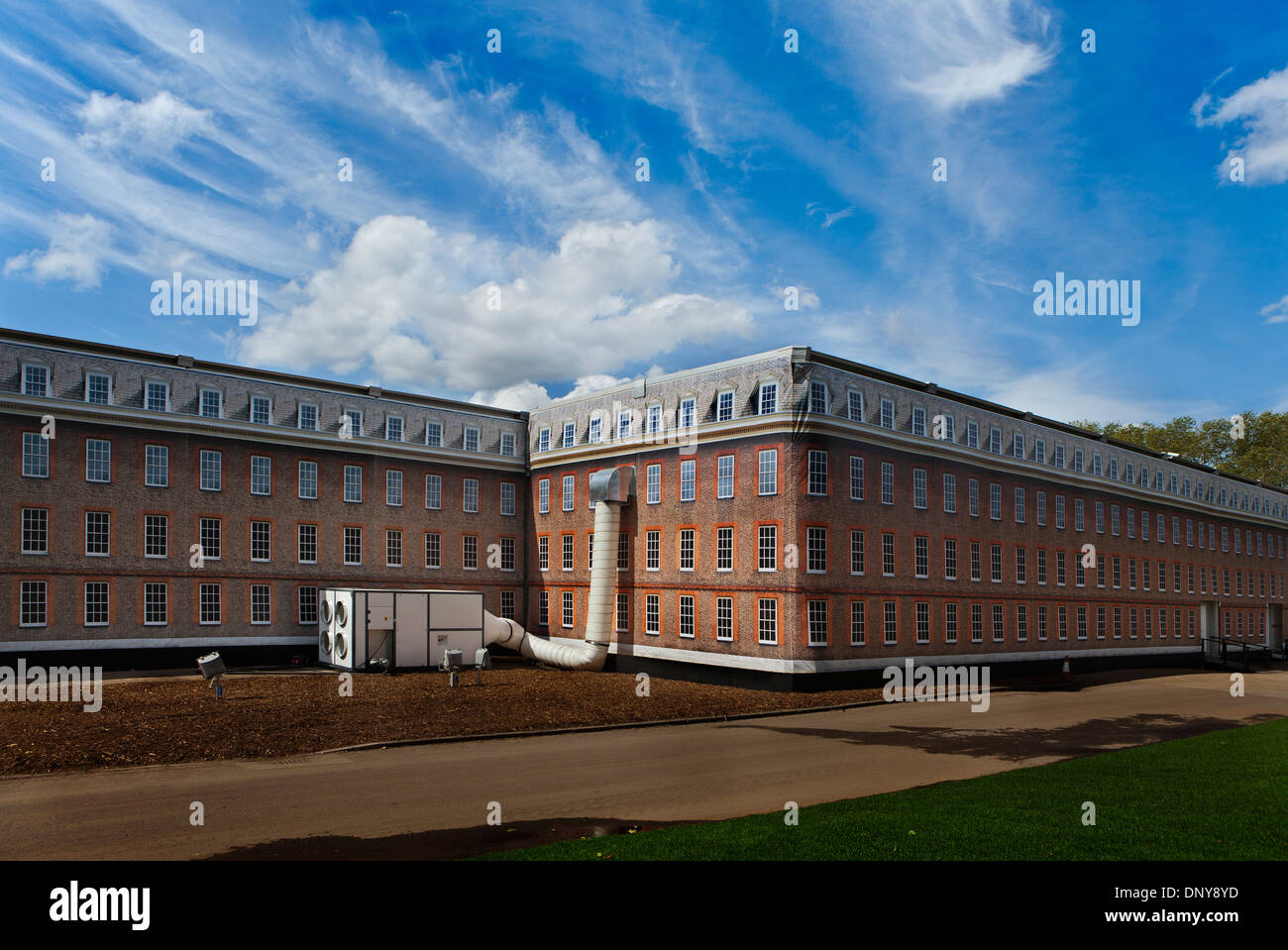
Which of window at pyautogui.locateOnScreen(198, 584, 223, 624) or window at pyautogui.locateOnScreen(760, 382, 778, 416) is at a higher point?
window at pyautogui.locateOnScreen(760, 382, 778, 416)

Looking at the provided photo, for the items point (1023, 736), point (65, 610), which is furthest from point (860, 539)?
point (65, 610)

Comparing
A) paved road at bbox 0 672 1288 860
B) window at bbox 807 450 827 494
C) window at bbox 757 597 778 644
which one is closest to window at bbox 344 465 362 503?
window at bbox 757 597 778 644

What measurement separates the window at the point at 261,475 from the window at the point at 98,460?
626 centimetres

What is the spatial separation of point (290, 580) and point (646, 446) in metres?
19.6

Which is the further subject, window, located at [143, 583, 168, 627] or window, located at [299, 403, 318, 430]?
window, located at [299, 403, 318, 430]

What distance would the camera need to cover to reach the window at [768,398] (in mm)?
39250

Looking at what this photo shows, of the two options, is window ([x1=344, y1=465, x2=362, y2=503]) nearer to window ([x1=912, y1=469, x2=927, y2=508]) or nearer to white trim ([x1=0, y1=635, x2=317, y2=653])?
white trim ([x1=0, y1=635, x2=317, y2=653])

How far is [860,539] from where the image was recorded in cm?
4025

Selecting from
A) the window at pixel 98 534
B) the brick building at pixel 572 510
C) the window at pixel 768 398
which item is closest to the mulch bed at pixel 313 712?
the brick building at pixel 572 510

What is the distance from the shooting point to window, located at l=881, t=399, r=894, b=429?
139ft

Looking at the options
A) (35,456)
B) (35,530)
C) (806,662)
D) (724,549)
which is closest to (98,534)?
(35,530)

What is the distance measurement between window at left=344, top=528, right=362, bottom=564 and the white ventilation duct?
26.6 ft

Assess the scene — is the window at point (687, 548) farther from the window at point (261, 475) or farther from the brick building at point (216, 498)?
the window at point (261, 475)
